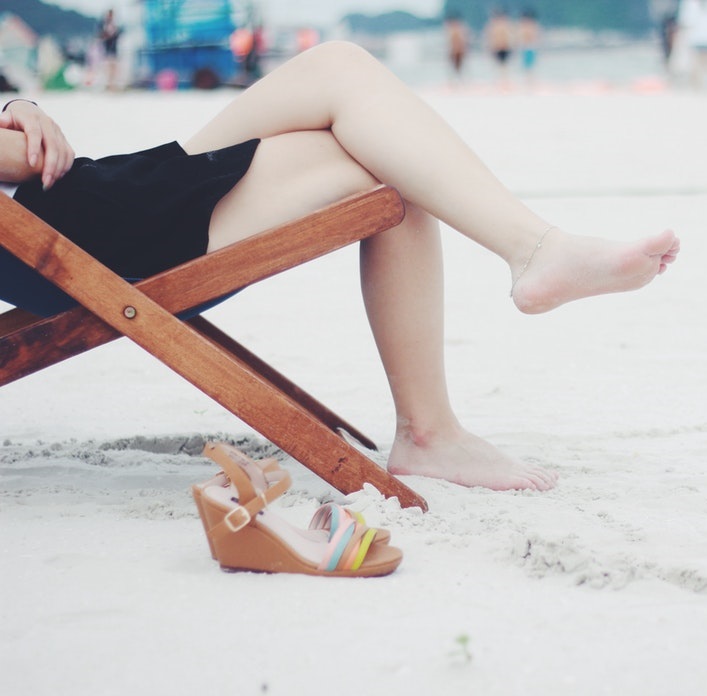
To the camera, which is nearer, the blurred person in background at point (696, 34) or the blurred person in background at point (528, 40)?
the blurred person in background at point (696, 34)

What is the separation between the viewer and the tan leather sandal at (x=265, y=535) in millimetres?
1919

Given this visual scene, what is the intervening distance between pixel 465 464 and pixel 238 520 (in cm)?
77

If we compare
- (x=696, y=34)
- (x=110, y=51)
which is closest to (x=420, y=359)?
(x=696, y=34)

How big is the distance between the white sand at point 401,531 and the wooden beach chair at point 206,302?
0.53 ft

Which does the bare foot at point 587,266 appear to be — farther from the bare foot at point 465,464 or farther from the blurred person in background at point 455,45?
the blurred person in background at point 455,45

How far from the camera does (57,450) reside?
113 inches

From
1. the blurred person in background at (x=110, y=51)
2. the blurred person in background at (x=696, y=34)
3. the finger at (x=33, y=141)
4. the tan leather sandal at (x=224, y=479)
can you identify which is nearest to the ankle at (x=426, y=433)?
the tan leather sandal at (x=224, y=479)

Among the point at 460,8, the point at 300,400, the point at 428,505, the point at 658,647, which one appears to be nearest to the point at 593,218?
the point at 300,400

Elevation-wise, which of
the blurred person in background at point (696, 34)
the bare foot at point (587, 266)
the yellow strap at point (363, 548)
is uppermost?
the bare foot at point (587, 266)

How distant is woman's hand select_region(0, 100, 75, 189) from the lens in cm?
227

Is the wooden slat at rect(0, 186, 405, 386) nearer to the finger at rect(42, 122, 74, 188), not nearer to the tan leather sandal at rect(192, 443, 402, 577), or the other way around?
the finger at rect(42, 122, 74, 188)

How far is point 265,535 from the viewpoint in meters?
1.95

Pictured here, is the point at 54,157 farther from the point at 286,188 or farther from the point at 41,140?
the point at 286,188

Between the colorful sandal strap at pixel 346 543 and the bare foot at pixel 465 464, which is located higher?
the colorful sandal strap at pixel 346 543
